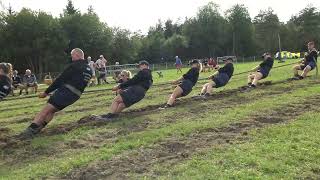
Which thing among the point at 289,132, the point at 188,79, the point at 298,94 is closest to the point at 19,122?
the point at 188,79

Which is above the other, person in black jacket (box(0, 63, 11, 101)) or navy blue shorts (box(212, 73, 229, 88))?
person in black jacket (box(0, 63, 11, 101))

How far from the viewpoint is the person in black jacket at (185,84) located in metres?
14.5

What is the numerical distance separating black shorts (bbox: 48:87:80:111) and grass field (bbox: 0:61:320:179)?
0.57 m

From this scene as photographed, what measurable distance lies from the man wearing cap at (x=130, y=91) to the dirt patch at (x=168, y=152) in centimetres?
302

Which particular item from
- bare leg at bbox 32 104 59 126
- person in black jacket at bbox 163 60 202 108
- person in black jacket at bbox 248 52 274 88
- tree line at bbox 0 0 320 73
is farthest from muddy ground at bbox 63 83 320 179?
tree line at bbox 0 0 320 73

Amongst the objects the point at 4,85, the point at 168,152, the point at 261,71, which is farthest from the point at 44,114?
the point at 261,71

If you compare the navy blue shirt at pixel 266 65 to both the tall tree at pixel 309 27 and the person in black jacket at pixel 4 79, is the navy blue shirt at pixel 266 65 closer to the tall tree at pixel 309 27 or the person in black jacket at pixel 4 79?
the person in black jacket at pixel 4 79

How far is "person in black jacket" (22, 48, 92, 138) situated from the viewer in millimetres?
10930

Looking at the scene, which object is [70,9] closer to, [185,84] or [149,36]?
[149,36]

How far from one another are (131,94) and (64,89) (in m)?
2.13

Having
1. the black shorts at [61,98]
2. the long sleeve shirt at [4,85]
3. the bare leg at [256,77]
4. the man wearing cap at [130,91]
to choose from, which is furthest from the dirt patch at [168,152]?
the bare leg at [256,77]

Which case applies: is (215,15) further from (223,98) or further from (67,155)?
(67,155)

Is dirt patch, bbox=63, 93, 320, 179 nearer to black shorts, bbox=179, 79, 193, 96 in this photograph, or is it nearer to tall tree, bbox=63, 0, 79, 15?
black shorts, bbox=179, 79, 193, 96

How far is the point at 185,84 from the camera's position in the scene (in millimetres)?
14859
